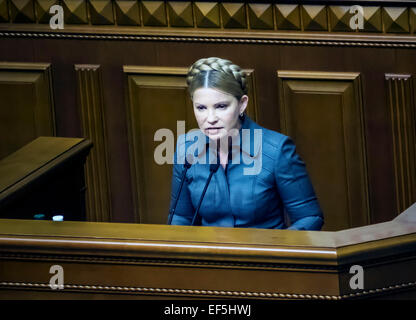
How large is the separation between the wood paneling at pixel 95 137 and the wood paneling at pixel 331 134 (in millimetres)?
814

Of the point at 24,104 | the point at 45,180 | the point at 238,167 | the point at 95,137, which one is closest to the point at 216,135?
the point at 238,167

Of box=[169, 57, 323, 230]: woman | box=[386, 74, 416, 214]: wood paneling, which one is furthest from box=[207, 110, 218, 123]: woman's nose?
box=[386, 74, 416, 214]: wood paneling

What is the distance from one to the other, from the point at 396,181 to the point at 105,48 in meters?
1.44

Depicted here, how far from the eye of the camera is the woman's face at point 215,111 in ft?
9.93

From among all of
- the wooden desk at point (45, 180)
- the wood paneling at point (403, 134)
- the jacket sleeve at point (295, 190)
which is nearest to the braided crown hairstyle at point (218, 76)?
the jacket sleeve at point (295, 190)

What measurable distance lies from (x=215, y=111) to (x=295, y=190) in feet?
1.13

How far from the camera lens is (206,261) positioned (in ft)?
7.67

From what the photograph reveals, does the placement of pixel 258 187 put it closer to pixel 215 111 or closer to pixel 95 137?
pixel 215 111

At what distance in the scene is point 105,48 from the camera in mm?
4488

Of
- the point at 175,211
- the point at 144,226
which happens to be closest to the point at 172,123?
the point at 175,211

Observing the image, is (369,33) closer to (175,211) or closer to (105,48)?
(105,48)

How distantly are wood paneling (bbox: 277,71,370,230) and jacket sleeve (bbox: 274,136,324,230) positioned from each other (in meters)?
1.41

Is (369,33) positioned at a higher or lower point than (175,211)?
higher

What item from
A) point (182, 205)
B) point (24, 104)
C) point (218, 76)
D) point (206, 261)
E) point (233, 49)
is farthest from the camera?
point (24, 104)
